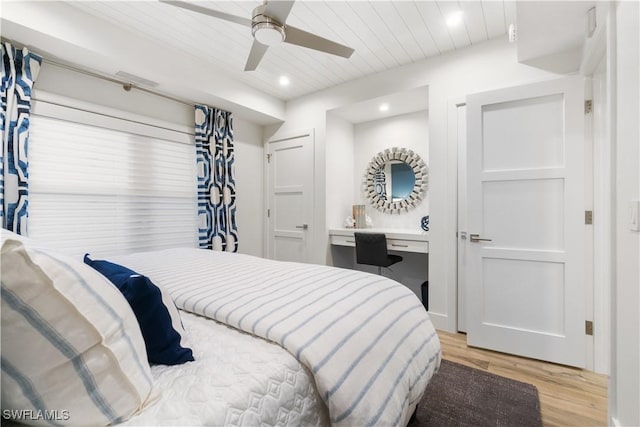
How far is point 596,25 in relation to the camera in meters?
1.71

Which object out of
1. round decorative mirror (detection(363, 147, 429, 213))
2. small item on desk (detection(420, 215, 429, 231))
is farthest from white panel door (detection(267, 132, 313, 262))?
small item on desk (detection(420, 215, 429, 231))

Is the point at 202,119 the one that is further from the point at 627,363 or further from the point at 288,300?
the point at 627,363

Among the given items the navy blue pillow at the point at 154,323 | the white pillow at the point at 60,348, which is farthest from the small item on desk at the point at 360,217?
the white pillow at the point at 60,348

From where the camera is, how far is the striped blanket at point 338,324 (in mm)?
870

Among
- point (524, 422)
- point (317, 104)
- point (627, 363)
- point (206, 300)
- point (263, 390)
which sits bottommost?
point (524, 422)

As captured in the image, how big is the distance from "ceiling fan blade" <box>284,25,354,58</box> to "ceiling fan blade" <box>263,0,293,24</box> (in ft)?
0.37

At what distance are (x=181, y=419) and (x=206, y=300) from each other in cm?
56

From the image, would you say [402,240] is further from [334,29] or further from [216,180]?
[216,180]

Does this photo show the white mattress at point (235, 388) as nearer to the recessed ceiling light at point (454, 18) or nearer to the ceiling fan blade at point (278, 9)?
the ceiling fan blade at point (278, 9)

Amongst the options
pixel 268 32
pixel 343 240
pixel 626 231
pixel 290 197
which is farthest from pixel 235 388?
pixel 290 197

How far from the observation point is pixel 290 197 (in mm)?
3854

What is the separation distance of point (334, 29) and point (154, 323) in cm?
240

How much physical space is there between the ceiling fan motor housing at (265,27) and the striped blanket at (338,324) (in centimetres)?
133

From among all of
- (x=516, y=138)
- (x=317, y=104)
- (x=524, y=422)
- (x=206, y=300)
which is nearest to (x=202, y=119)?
(x=317, y=104)
